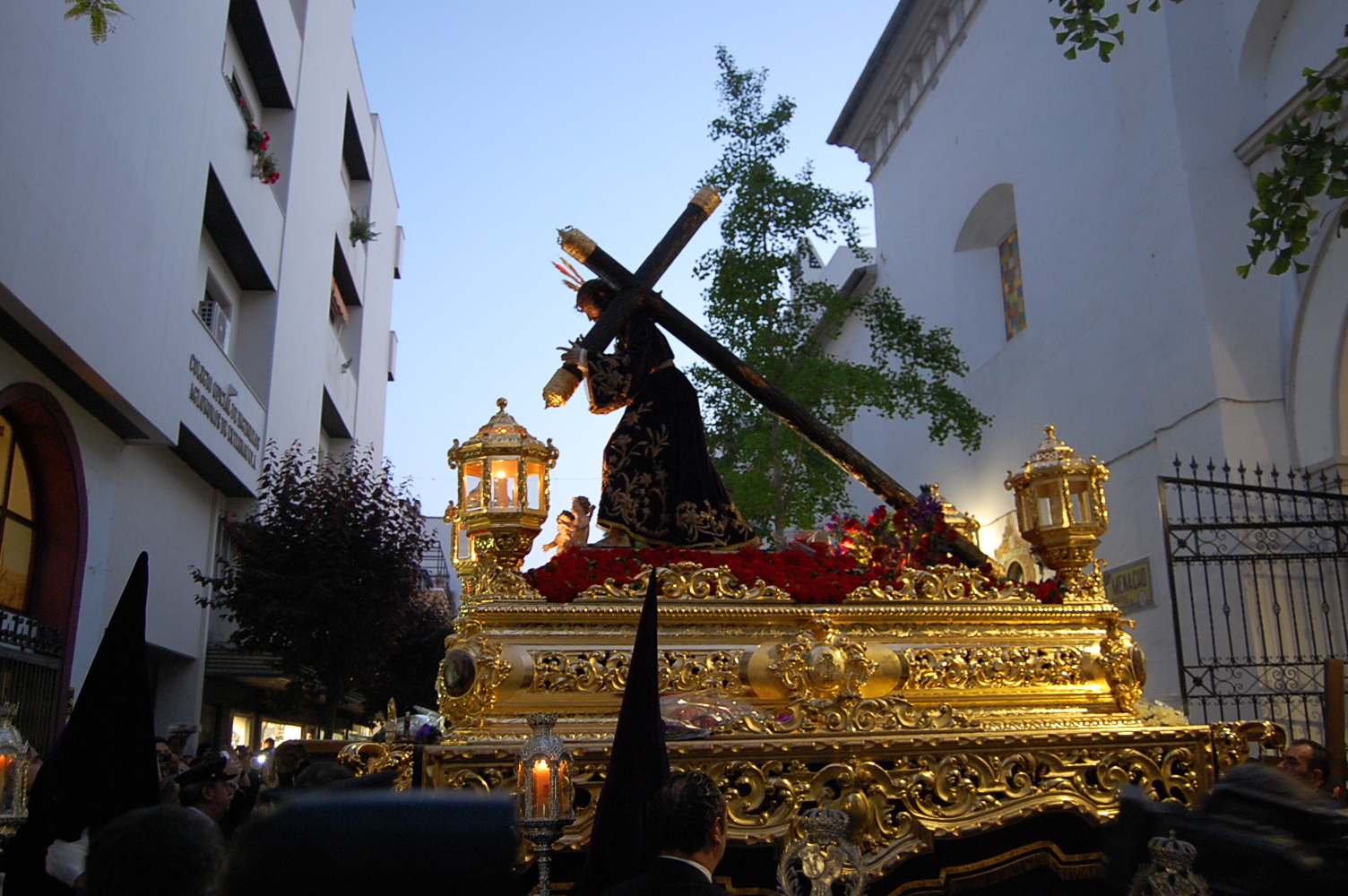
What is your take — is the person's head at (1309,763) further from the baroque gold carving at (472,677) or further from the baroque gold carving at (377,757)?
the baroque gold carving at (377,757)

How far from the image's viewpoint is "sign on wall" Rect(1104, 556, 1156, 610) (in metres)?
11.1

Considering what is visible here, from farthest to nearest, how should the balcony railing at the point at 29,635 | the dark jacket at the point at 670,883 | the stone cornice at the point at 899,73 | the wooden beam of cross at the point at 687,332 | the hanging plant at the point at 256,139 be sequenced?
the stone cornice at the point at 899,73 → the hanging plant at the point at 256,139 → the balcony railing at the point at 29,635 → the wooden beam of cross at the point at 687,332 → the dark jacket at the point at 670,883

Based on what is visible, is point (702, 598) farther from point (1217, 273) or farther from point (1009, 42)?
point (1009, 42)

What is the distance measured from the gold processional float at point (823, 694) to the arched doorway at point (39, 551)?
18.2ft

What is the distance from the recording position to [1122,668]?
17.9 ft

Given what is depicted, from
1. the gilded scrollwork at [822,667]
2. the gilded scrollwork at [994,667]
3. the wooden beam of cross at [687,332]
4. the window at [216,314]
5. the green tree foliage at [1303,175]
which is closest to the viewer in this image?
the gilded scrollwork at [822,667]

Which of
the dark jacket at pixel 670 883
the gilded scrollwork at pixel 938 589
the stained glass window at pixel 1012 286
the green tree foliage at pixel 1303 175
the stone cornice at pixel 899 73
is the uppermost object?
the stone cornice at pixel 899 73

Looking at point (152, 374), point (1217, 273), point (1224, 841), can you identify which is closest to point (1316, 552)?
point (1217, 273)

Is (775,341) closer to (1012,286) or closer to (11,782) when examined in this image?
(1012,286)

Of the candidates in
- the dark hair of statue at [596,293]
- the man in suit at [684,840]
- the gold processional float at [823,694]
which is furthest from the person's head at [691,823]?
the dark hair of statue at [596,293]

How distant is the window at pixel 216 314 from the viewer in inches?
551

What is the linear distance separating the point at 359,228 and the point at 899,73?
34.9 feet

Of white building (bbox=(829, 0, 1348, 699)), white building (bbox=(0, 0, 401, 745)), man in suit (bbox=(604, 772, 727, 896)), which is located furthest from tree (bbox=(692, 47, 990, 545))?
man in suit (bbox=(604, 772, 727, 896))

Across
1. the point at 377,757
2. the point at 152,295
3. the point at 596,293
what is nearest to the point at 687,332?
the point at 596,293
